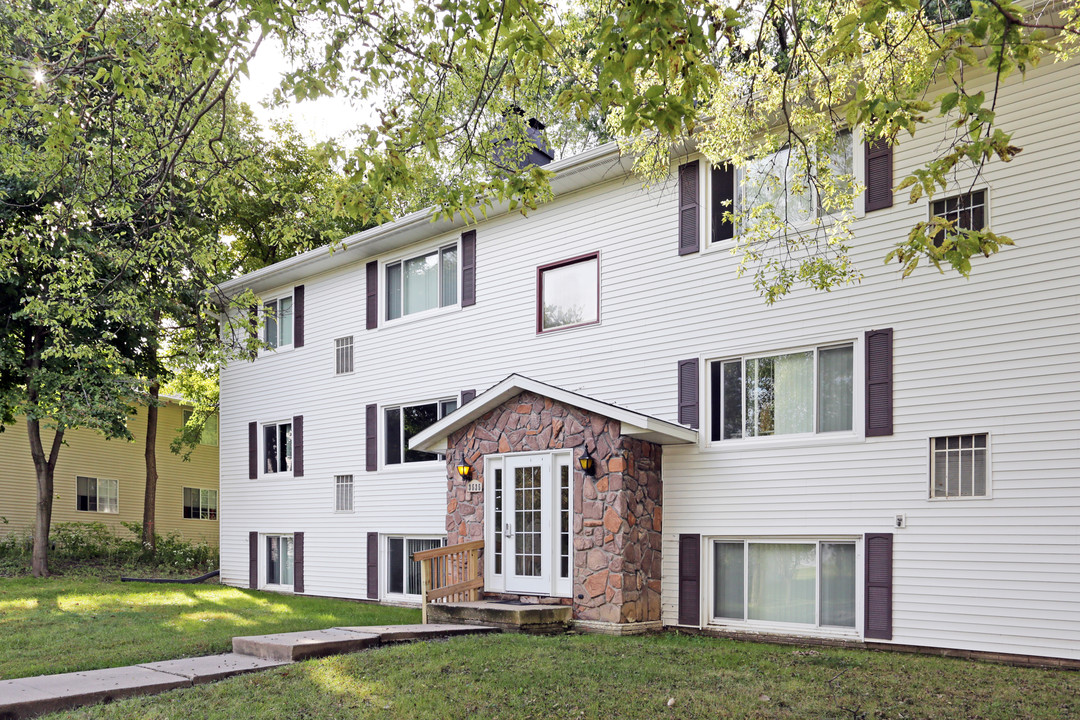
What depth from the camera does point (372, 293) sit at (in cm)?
1578

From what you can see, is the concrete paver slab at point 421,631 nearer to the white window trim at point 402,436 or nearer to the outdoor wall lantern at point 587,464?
the outdoor wall lantern at point 587,464

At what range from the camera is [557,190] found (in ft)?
41.0

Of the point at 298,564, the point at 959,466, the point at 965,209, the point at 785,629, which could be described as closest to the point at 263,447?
the point at 298,564

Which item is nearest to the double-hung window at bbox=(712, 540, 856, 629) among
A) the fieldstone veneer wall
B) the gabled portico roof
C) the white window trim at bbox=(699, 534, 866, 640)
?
the white window trim at bbox=(699, 534, 866, 640)

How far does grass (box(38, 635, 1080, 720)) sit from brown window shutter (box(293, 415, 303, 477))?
920 centimetres

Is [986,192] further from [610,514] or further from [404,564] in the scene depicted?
[404,564]

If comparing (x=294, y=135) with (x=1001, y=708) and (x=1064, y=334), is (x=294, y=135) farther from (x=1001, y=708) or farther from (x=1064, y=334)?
(x=1001, y=708)

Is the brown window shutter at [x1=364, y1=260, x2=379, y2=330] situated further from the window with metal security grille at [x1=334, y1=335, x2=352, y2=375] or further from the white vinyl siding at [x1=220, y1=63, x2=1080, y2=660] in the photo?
the white vinyl siding at [x1=220, y1=63, x2=1080, y2=660]

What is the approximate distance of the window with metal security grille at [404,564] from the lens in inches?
564

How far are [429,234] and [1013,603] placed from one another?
10.3m

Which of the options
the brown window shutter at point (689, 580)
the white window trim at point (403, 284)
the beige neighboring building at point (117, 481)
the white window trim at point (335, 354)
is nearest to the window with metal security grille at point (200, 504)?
the beige neighboring building at point (117, 481)

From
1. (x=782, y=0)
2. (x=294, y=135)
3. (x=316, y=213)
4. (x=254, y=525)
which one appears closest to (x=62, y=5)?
(x=316, y=213)

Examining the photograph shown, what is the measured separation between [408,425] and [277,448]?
14.1ft

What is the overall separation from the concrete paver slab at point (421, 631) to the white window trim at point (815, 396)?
3.53 m
